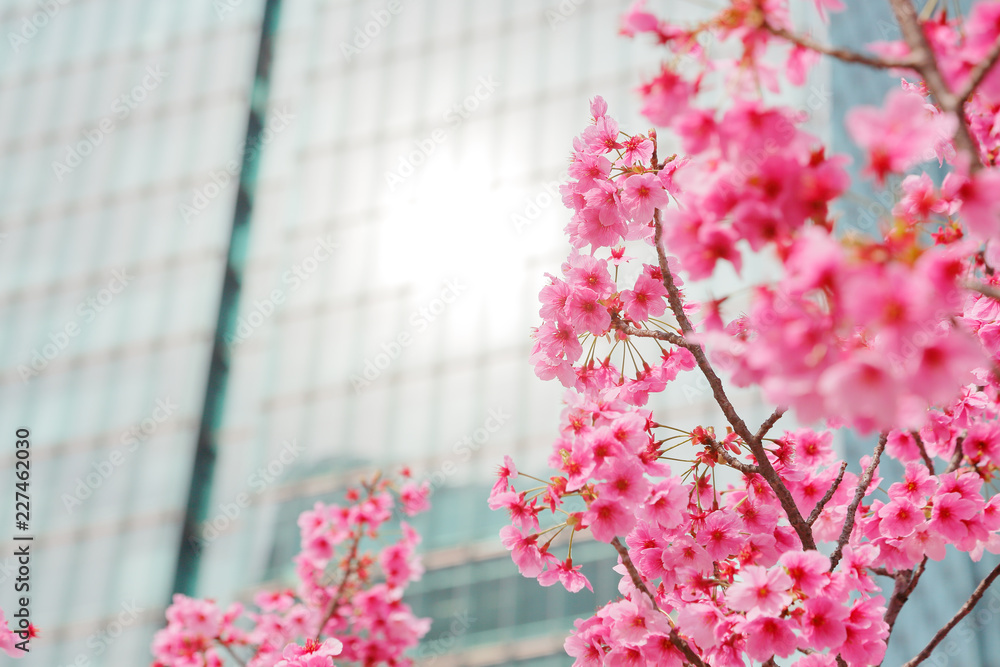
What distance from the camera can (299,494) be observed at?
29.3 ft

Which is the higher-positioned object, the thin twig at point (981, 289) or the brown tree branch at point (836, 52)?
the brown tree branch at point (836, 52)

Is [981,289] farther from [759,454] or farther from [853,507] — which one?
[853,507]

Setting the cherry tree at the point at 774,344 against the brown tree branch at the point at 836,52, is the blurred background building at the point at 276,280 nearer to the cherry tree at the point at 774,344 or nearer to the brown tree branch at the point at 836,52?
the cherry tree at the point at 774,344

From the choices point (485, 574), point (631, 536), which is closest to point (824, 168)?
point (631, 536)

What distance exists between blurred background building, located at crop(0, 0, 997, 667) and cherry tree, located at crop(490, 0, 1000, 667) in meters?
5.91

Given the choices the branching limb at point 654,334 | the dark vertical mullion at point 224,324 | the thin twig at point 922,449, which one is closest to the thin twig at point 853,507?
the thin twig at point 922,449

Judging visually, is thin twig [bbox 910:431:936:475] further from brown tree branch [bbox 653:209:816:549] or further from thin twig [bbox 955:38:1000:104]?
thin twig [bbox 955:38:1000:104]

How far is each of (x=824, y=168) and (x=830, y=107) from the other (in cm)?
851

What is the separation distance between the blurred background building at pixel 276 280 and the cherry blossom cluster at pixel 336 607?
14.2ft

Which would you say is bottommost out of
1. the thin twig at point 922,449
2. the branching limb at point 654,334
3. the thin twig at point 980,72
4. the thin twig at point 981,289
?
the thin twig at point 981,289

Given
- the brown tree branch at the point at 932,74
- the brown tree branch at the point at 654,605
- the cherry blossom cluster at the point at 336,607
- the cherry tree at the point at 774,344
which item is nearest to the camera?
the cherry tree at the point at 774,344

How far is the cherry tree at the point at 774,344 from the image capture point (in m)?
0.77

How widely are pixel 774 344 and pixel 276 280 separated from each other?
370 inches

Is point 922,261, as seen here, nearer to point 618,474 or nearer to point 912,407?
point 912,407
